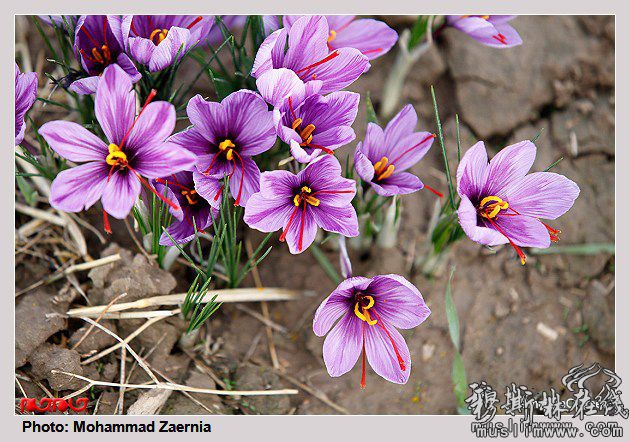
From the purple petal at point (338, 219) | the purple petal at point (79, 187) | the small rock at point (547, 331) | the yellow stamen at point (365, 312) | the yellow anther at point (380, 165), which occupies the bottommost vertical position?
the small rock at point (547, 331)

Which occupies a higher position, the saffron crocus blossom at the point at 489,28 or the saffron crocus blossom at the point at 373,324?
the saffron crocus blossom at the point at 489,28

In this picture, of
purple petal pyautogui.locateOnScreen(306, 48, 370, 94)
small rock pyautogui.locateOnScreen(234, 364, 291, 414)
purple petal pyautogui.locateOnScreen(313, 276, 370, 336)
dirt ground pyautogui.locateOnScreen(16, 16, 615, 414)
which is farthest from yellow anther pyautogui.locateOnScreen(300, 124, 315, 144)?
small rock pyautogui.locateOnScreen(234, 364, 291, 414)

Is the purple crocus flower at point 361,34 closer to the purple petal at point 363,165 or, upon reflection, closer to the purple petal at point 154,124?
the purple petal at point 363,165

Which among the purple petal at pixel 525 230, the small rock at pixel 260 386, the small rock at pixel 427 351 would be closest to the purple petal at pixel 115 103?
the small rock at pixel 260 386

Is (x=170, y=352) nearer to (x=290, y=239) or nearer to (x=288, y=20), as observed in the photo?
(x=290, y=239)

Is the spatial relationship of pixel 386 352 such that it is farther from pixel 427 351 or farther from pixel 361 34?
pixel 361 34

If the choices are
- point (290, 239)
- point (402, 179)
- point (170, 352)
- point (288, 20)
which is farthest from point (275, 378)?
point (288, 20)
